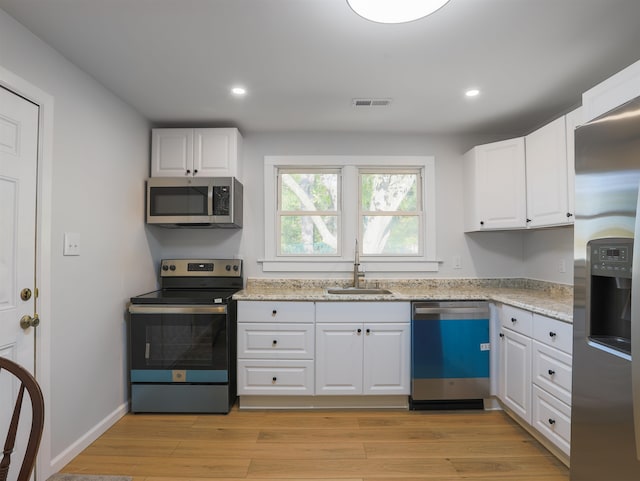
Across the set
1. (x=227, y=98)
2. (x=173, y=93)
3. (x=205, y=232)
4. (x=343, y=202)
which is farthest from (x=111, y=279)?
(x=343, y=202)

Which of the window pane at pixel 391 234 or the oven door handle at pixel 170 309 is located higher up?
the window pane at pixel 391 234

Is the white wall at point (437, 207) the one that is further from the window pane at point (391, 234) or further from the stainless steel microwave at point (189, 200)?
the stainless steel microwave at point (189, 200)

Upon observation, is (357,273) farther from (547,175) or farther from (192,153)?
(192,153)

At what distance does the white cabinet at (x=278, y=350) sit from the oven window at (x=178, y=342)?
0.16m

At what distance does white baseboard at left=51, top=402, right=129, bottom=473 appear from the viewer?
1.89 m

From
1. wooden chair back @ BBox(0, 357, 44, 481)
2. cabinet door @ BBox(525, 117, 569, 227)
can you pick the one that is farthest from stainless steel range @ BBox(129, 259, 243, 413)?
cabinet door @ BBox(525, 117, 569, 227)

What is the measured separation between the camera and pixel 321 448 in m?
2.11

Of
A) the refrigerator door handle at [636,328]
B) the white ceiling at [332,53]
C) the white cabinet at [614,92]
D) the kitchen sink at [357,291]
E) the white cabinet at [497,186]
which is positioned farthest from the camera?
the kitchen sink at [357,291]

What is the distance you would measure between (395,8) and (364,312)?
1944 millimetres

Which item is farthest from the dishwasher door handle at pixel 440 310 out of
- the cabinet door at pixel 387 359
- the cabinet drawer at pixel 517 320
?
the cabinet drawer at pixel 517 320

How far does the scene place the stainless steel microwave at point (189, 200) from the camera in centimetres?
274

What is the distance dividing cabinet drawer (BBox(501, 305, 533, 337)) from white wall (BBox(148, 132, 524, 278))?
2.55 feet

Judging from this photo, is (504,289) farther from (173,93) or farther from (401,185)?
(173,93)

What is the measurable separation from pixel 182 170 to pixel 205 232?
1.98 feet
